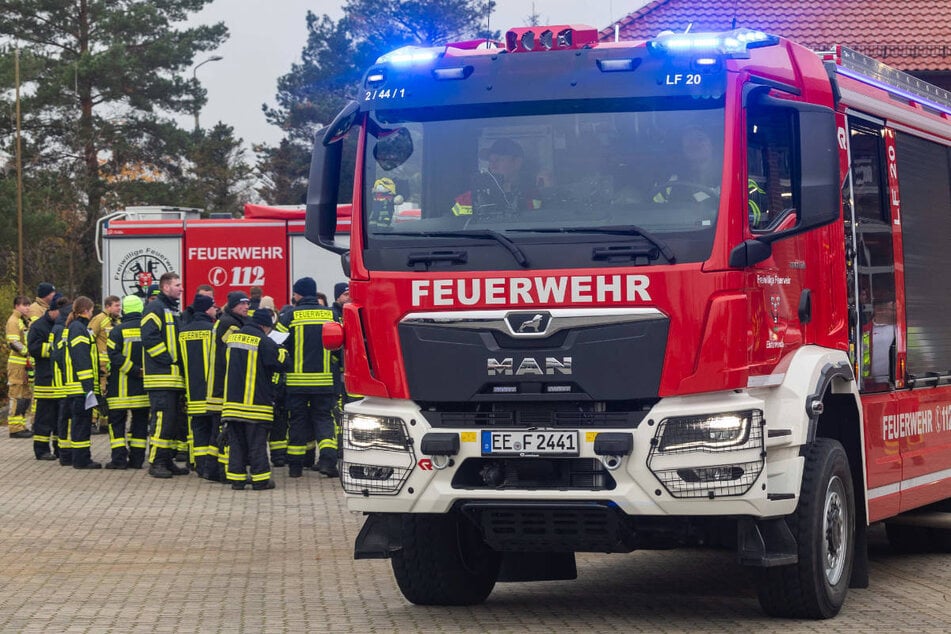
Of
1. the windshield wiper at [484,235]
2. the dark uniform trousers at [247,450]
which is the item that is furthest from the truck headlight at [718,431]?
the dark uniform trousers at [247,450]

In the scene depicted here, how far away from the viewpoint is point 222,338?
49.9 ft

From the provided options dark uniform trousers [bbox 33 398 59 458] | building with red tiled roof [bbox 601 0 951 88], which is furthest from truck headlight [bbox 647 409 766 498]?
building with red tiled roof [bbox 601 0 951 88]

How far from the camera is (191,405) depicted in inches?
622

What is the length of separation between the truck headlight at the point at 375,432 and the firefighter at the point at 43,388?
10401 mm

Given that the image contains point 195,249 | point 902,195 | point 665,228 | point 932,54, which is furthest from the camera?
point 932,54

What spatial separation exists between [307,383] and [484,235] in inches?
315

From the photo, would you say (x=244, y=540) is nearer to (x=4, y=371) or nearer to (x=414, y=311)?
(x=414, y=311)

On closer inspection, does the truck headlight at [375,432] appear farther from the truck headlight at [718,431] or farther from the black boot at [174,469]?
the black boot at [174,469]

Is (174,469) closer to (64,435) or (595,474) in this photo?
(64,435)

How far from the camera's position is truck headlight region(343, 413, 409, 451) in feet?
26.5

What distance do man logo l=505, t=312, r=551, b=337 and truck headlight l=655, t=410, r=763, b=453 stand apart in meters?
0.75

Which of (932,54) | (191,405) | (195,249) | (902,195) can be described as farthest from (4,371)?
(902,195)

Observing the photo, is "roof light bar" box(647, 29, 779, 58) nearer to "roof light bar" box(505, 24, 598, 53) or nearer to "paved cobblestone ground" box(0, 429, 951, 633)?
"roof light bar" box(505, 24, 598, 53)

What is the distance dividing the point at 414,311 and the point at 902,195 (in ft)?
11.1
